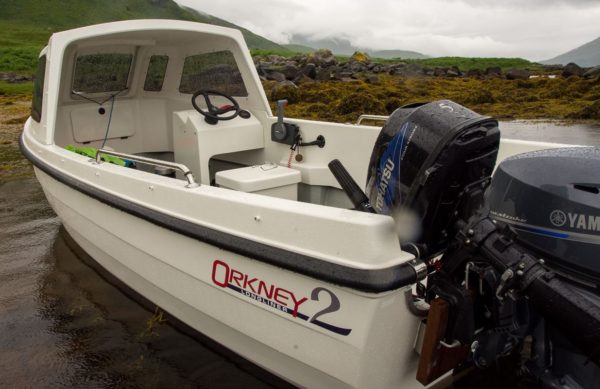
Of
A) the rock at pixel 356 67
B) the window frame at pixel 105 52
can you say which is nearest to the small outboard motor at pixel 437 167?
the window frame at pixel 105 52

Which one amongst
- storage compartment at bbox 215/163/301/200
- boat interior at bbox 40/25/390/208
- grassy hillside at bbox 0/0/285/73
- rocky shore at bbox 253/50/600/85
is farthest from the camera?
grassy hillside at bbox 0/0/285/73

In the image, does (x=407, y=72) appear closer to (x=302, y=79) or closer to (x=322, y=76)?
(x=322, y=76)

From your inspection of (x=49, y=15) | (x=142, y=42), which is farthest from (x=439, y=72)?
(x=49, y=15)

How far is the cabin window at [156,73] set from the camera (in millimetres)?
5078

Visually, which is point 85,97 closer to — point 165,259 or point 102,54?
point 102,54

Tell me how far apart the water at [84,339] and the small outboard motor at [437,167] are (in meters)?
1.31

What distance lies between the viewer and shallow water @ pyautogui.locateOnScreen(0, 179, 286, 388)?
268 centimetres

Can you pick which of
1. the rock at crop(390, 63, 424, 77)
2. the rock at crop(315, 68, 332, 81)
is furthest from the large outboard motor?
the rock at crop(390, 63, 424, 77)

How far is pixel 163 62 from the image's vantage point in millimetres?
5102

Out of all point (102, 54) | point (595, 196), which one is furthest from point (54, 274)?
point (595, 196)

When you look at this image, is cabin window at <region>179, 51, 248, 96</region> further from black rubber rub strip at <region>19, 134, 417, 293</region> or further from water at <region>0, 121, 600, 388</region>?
black rubber rub strip at <region>19, 134, 417, 293</region>

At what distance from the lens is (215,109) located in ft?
14.0

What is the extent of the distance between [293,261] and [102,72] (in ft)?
13.0

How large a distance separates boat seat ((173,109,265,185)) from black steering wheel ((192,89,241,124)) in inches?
2.4
